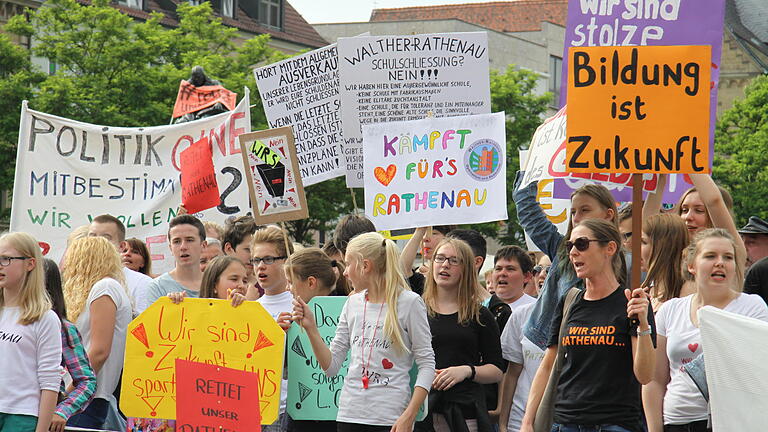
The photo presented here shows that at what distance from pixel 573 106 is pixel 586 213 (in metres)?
0.79

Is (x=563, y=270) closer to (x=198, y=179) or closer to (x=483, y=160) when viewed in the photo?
(x=483, y=160)

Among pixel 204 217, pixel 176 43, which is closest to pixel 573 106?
pixel 204 217

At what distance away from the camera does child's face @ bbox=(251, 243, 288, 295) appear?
771 cm

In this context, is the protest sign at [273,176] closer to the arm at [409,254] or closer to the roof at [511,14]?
the arm at [409,254]

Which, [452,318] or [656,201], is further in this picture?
[656,201]

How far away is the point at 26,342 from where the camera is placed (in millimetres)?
6645

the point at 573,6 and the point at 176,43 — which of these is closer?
the point at 573,6

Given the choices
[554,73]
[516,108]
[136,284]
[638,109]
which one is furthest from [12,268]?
[554,73]

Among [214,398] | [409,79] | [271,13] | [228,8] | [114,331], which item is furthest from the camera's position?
[271,13]

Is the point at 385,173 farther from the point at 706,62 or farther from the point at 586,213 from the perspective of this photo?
the point at 706,62

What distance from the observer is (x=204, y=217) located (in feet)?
37.1

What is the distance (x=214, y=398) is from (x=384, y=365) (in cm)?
102

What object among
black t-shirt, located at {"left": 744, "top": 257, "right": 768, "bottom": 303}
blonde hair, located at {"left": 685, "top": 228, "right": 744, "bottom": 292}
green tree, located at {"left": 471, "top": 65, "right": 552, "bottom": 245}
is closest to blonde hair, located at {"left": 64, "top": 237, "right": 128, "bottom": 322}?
blonde hair, located at {"left": 685, "top": 228, "right": 744, "bottom": 292}

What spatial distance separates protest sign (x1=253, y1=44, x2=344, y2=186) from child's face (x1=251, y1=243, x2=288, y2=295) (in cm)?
317
